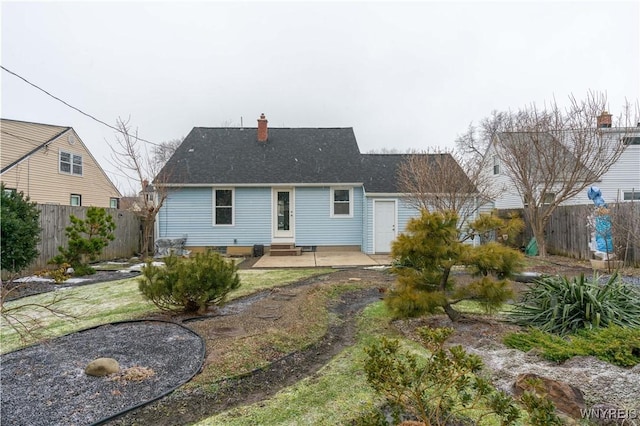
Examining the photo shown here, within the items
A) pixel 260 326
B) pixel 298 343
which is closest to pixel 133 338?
pixel 260 326

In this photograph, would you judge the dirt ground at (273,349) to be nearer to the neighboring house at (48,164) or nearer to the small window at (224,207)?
the small window at (224,207)

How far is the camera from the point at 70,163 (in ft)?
64.6

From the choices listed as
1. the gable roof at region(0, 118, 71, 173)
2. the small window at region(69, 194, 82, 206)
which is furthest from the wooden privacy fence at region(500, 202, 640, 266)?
the gable roof at region(0, 118, 71, 173)

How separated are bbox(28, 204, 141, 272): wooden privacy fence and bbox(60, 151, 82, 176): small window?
8295 millimetres

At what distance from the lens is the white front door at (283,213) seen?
1476 cm

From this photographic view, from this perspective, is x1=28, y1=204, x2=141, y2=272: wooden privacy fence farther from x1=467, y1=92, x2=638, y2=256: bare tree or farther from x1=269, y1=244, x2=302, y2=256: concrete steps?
x1=467, y1=92, x2=638, y2=256: bare tree

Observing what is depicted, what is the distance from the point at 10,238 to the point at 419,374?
9.37 meters

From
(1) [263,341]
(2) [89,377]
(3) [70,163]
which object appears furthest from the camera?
(3) [70,163]

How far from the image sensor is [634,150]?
1859 cm

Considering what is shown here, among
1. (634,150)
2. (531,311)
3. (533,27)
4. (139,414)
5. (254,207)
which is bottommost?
(139,414)

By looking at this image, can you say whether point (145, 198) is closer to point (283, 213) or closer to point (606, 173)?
point (283, 213)

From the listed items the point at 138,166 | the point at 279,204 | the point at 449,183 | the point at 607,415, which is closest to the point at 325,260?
the point at 279,204

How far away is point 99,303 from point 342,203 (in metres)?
9.90

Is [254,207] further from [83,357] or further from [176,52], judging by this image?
[83,357]
